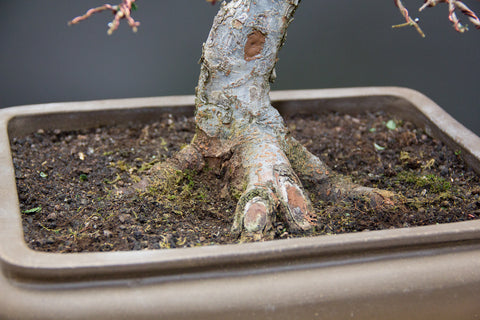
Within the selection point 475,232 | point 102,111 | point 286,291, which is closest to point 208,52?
point 102,111

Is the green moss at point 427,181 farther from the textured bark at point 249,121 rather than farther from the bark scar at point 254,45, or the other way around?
the bark scar at point 254,45

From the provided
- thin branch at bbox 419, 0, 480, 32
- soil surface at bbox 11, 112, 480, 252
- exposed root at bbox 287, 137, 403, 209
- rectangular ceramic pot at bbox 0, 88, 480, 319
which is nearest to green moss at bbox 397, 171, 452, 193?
soil surface at bbox 11, 112, 480, 252

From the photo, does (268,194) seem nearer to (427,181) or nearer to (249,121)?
(249,121)

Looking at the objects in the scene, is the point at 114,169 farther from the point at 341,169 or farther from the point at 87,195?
the point at 341,169

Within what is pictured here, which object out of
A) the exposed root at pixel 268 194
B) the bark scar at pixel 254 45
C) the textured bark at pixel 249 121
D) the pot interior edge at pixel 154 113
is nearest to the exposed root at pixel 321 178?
the textured bark at pixel 249 121

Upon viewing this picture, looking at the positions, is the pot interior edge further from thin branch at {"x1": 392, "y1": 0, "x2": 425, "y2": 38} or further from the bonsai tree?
thin branch at {"x1": 392, "y1": 0, "x2": 425, "y2": 38}

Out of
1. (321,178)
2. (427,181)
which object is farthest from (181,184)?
(427,181)

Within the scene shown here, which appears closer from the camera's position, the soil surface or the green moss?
the soil surface
